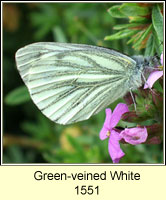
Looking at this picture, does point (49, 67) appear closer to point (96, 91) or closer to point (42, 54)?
point (42, 54)

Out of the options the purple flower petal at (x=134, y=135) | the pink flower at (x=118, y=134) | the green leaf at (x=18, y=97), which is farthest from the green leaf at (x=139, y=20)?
the green leaf at (x=18, y=97)

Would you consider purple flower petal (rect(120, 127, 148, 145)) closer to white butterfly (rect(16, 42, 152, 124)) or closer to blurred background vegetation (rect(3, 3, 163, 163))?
white butterfly (rect(16, 42, 152, 124))

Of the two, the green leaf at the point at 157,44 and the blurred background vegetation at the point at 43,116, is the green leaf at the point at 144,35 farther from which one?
the blurred background vegetation at the point at 43,116

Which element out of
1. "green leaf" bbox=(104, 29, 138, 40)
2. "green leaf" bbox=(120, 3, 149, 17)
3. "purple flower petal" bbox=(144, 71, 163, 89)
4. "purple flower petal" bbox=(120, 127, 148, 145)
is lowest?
"purple flower petal" bbox=(120, 127, 148, 145)

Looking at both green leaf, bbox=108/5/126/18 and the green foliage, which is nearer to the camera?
the green foliage

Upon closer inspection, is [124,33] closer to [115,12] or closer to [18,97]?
[115,12]

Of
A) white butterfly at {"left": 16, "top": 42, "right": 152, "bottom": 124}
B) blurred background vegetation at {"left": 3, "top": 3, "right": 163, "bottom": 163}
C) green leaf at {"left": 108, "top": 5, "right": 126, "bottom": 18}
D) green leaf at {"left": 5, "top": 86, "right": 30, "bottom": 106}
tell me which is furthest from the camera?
green leaf at {"left": 5, "top": 86, "right": 30, "bottom": 106}

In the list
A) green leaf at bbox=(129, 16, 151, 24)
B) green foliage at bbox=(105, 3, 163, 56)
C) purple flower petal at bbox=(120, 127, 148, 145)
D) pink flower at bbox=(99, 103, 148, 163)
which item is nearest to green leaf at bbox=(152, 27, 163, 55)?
green foliage at bbox=(105, 3, 163, 56)
